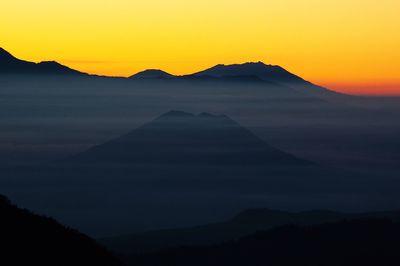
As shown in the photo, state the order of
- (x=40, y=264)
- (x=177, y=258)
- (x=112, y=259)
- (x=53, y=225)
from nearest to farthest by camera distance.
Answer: (x=40, y=264) < (x=112, y=259) < (x=53, y=225) < (x=177, y=258)

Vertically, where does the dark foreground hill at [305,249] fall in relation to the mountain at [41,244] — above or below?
below

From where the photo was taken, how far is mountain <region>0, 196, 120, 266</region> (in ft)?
125

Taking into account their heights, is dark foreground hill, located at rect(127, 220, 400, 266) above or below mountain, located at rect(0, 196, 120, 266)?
below

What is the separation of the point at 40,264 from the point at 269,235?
15804 centimetres

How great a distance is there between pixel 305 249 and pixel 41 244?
139600 mm

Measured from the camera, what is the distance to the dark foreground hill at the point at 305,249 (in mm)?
165250

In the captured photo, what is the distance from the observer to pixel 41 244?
3994 centimetres

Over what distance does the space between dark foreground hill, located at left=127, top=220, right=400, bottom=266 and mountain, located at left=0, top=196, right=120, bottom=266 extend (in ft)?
379

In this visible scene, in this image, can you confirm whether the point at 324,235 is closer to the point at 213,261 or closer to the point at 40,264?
the point at 213,261

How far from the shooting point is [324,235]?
613 feet

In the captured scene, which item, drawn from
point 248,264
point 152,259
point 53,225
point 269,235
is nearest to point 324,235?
point 269,235

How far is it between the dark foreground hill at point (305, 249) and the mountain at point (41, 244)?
116 m

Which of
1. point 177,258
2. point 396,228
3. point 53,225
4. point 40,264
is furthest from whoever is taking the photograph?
point 396,228

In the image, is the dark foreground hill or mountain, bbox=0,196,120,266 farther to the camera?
the dark foreground hill
